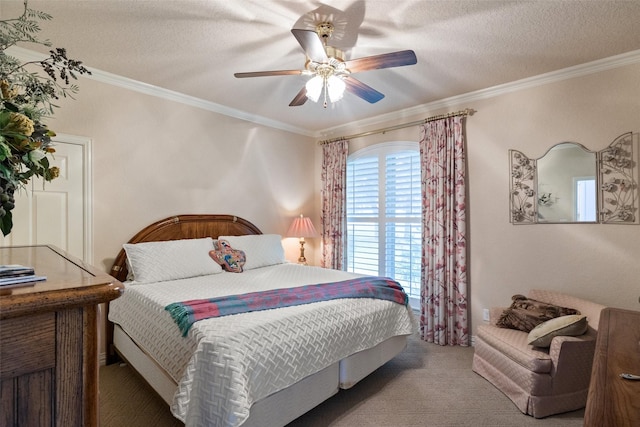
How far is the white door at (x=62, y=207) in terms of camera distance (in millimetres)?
2477

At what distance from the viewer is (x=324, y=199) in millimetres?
4723

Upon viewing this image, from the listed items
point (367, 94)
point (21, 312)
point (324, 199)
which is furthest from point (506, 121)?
point (21, 312)

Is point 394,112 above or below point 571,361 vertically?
above

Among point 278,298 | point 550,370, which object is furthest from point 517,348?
point 278,298

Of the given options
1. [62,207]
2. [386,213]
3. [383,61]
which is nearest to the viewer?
[383,61]

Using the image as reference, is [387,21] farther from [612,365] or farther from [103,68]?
[103,68]

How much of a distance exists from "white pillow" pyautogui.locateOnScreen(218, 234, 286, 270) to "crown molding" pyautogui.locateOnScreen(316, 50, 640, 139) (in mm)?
2016

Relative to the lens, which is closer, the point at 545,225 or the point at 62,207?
the point at 62,207

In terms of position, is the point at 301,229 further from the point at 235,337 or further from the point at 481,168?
the point at 235,337

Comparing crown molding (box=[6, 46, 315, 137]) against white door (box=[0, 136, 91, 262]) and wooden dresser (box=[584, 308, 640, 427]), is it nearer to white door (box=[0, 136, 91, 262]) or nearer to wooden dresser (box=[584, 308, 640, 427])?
white door (box=[0, 136, 91, 262])

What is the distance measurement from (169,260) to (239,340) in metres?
1.60

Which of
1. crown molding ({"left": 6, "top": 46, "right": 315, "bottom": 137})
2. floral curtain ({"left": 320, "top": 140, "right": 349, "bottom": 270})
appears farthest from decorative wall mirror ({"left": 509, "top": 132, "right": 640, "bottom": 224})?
crown molding ({"left": 6, "top": 46, "right": 315, "bottom": 137})

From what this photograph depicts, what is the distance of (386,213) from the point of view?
4.09m

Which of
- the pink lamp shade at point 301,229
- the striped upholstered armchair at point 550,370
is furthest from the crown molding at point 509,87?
the striped upholstered armchair at point 550,370
